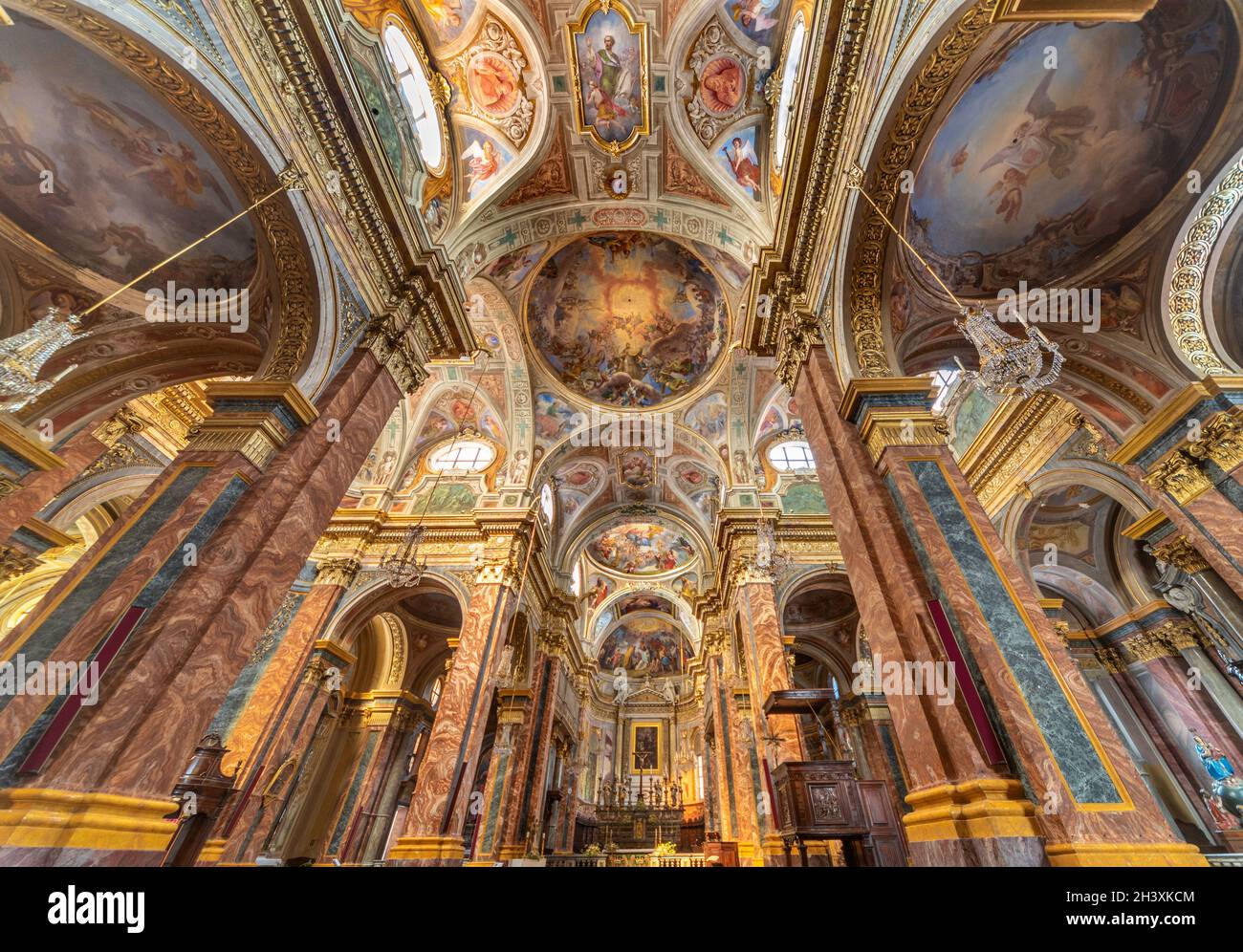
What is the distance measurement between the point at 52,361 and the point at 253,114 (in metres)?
5.64

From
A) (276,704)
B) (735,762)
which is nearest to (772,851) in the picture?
(735,762)

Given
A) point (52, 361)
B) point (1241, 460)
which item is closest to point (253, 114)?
point (52, 361)

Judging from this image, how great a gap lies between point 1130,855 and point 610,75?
13.1 m

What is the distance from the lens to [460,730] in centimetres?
949

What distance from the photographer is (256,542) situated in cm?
528

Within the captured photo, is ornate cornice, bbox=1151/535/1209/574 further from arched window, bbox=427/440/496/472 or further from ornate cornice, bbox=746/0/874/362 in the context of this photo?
arched window, bbox=427/440/496/472

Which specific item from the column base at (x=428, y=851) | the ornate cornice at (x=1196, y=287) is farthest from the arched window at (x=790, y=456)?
the column base at (x=428, y=851)

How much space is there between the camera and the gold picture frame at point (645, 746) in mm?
25297

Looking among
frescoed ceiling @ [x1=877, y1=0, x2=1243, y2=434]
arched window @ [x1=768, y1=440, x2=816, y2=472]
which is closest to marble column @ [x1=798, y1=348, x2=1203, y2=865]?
frescoed ceiling @ [x1=877, y1=0, x2=1243, y2=434]

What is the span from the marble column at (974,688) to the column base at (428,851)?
799cm
